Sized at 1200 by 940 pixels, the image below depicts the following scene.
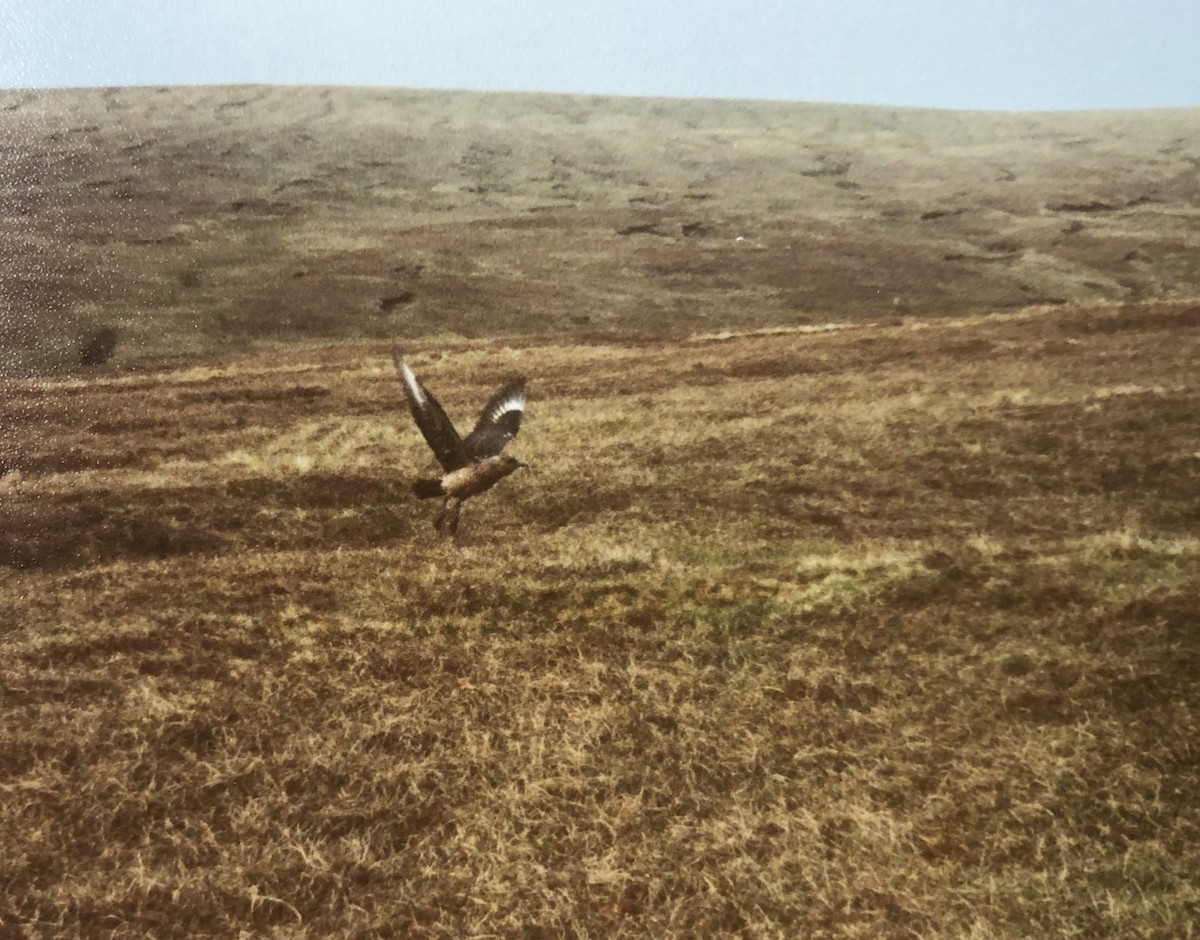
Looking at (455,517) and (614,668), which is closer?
(614,668)

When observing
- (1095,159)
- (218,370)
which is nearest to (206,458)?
(218,370)

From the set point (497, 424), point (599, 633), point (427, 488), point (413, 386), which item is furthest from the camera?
point (413, 386)

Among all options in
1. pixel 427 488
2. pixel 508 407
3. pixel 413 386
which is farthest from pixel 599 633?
pixel 413 386

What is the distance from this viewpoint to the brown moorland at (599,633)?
7.07 ft

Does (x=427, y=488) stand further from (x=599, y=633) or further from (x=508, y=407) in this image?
(x=599, y=633)

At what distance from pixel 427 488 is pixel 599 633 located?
0.98 metres

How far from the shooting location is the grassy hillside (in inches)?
179

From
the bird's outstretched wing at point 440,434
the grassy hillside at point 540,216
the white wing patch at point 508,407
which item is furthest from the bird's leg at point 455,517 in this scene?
the grassy hillside at point 540,216

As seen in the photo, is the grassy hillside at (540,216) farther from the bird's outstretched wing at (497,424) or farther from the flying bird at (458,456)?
the flying bird at (458,456)

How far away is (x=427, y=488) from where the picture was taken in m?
3.30

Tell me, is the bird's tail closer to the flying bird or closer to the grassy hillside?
the flying bird

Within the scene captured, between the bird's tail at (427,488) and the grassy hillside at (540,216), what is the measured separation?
1603 mm

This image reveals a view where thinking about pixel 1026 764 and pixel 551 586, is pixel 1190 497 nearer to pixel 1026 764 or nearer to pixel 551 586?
pixel 1026 764

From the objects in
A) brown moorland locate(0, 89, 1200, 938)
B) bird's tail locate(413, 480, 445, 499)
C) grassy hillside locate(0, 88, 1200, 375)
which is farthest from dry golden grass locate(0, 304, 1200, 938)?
grassy hillside locate(0, 88, 1200, 375)
